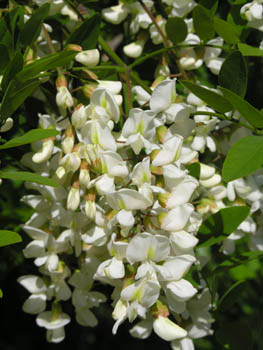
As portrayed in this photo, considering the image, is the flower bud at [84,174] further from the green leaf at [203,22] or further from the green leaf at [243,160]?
the green leaf at [203,22]

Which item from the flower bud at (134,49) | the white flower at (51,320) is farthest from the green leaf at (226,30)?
the white flower at (51,320)

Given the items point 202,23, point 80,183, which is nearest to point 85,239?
point 80,183

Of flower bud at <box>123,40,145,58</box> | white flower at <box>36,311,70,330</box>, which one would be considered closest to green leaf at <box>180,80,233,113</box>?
flower bud at <box>123,40,145,58</box>

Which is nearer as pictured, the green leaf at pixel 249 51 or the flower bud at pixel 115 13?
the green leaf at pixel 249 51

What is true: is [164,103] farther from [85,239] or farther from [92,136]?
[85,239]

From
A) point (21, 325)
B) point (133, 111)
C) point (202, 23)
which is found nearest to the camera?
point (133, 111)

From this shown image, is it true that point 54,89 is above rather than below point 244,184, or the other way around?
above

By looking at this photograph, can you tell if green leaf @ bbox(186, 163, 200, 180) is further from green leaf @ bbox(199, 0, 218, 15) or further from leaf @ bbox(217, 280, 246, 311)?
green leaf @ bbox(199, 0, 218, 15)
